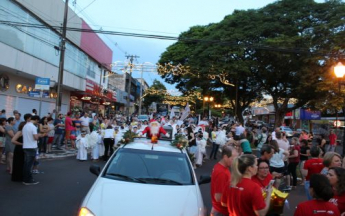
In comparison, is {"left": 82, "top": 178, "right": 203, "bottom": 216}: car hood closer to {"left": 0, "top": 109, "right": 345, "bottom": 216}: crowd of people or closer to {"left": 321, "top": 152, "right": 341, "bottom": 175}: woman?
{"left": 0, "top": 109, "right": 345, "bottom": 216}: crowd of people

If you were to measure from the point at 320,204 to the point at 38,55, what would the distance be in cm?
2075

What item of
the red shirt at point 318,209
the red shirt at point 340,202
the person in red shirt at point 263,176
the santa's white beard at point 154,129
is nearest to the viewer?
the red shirt at point 318,209

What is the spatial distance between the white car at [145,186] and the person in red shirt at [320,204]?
4.56ft

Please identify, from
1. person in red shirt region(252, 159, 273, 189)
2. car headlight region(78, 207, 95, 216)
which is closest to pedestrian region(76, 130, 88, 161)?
car headlight region(78, 207, 95, 216)

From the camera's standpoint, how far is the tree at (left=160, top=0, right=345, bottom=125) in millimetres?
22031

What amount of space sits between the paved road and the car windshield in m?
1.78

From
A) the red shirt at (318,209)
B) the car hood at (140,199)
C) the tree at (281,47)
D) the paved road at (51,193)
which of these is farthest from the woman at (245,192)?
the tree at (281,47)

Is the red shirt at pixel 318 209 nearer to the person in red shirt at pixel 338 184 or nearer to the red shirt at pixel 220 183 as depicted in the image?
the person in red shirt at pixel 338 184

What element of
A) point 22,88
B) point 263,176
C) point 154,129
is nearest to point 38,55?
point 22,88

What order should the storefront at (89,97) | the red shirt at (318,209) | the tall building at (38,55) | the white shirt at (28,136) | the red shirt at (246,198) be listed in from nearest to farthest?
the red shirt at (318,209) → the red shirt at (246,198) → the white shirt at (28,136) → the tall building at (38,55) → the storefront at (89,97)

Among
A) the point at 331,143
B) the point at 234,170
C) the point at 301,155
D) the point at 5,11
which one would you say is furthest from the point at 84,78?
the point at 234,170

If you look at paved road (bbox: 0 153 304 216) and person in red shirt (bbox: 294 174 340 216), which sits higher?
person in red shirt (bbox: 294 174 340 216)

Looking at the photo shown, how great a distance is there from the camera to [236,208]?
315 cm

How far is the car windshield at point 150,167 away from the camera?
180 inches
